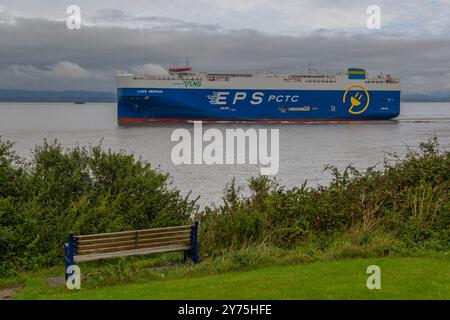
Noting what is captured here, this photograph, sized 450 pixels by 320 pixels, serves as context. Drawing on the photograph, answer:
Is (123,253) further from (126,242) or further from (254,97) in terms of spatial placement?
(254,97)

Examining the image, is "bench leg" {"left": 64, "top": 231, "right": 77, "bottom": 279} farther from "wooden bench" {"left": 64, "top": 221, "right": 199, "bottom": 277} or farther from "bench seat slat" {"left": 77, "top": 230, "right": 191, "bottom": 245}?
"bench seat slat" {"left": 77, "top": 230, "right": 191, "bottom": 245}

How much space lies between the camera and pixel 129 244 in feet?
28.4

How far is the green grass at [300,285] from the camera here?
6434 millimetres

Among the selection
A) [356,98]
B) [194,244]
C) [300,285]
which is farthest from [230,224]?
[356,98]

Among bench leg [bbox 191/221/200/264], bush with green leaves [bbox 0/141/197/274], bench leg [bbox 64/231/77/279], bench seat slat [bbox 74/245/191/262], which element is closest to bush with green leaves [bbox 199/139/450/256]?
bench leg [bbox 191/221/200/264]

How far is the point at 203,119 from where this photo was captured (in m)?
86.8

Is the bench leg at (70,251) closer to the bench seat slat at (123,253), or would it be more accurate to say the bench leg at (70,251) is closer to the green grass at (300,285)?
the bench seat slat at (123,253)

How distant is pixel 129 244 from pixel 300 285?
320cm

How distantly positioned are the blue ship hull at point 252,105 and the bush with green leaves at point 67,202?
233ft

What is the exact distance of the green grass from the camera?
21.1 ft

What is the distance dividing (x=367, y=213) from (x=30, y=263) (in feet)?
22.0

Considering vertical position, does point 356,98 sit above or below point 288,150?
above

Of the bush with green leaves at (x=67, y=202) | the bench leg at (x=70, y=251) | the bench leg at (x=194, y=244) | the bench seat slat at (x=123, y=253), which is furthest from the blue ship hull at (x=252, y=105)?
the bench leg at (x=70, y=251)
